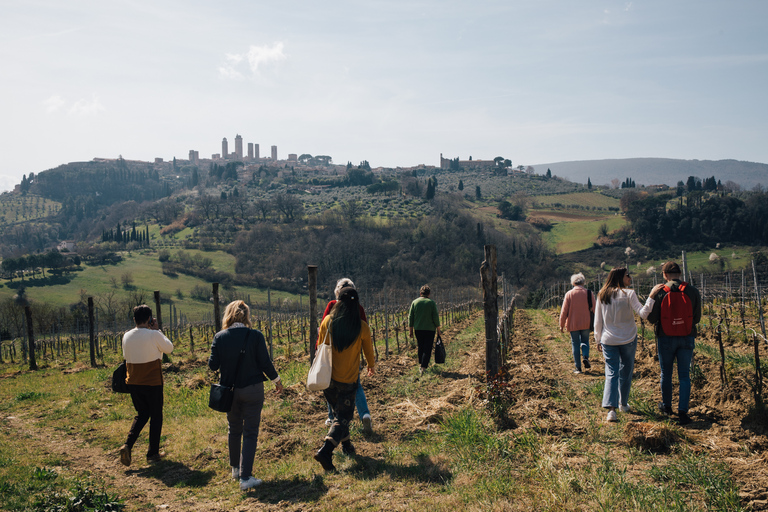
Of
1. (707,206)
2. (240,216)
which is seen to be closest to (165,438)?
(707,206)

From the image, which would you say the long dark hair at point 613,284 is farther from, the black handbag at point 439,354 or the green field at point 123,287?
the green field at point 123,287

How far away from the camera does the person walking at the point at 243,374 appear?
4512mm

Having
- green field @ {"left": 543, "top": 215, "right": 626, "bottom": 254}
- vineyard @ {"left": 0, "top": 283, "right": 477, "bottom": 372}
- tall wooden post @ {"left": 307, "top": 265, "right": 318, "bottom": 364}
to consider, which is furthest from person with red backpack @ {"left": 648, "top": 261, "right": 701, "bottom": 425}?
green field @ {"left": 543, "top": 215, "right": 626, "bottom": 254}

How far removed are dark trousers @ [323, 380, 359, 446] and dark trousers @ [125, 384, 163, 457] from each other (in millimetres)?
2240

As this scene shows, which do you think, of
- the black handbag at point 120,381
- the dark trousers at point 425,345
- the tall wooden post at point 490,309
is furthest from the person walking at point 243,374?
the dark trousers at point 425,345

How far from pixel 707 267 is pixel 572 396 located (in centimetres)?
7172

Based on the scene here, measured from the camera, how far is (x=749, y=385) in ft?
17.6

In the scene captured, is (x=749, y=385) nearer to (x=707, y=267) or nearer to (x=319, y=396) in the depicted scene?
(x=319, y=396)

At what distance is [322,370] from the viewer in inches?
183

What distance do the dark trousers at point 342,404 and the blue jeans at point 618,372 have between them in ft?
9.63

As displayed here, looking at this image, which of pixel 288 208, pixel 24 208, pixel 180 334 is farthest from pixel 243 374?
pixel 24 208

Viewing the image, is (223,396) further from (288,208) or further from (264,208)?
(264,208)

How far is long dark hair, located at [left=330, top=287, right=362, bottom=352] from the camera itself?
15.5 ft

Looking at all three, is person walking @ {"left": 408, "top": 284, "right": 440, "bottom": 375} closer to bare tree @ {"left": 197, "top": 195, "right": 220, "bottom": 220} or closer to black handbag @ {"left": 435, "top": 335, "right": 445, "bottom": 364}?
black handbag @ {"left": 435, "top": 335, "right": 445, "bottom": 364}
